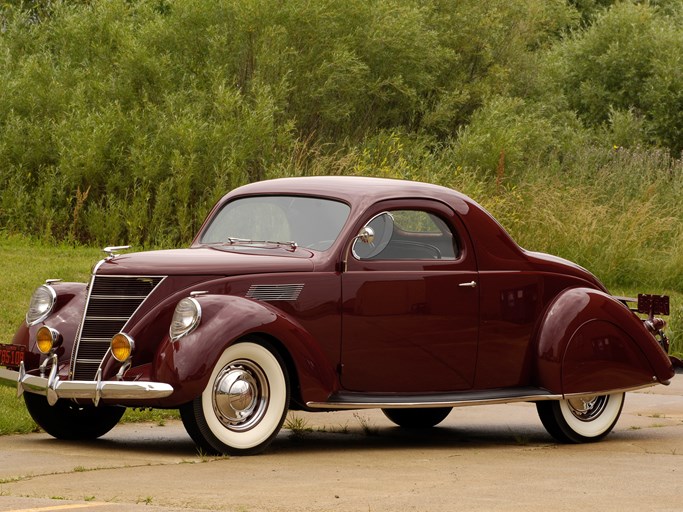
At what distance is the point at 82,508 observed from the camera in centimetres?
618

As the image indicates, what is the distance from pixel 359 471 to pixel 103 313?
6.37ft

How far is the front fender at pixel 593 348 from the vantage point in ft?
31.3

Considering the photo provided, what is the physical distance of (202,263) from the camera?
855 cm

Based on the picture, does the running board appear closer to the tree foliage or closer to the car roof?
the car roof

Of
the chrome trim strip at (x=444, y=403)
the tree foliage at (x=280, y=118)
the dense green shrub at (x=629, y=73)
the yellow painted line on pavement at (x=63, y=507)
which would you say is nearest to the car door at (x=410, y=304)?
the chrome trim strip at (x=444, y=403)

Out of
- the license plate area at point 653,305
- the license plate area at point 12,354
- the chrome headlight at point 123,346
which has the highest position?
the license plate area at point 653,305

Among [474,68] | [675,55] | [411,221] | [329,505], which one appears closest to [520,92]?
[474,68]

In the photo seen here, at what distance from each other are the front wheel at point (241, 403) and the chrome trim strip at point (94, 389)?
0.27m

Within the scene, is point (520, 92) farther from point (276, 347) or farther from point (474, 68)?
point (276, 347)

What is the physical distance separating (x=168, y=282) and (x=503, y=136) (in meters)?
15.0

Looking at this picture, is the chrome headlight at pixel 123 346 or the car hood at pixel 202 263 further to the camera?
the car hood at pixel 202 263

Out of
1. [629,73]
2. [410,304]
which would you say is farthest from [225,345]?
[629,73]

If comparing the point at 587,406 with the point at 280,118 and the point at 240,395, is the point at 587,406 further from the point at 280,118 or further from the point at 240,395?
the point at 280,118

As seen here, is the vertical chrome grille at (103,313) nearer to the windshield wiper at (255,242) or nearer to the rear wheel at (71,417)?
the rear wheel at (71,417)
